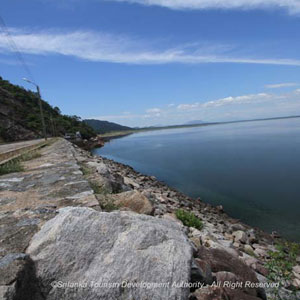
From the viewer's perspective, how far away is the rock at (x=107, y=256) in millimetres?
1885

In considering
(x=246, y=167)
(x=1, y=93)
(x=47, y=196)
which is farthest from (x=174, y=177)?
(x=1, y=93)

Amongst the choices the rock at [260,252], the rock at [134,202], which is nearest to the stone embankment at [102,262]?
the rock at [134,202]

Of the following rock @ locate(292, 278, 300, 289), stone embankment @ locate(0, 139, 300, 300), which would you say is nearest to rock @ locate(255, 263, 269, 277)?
rock @ locate(292, 278, 300, 289)

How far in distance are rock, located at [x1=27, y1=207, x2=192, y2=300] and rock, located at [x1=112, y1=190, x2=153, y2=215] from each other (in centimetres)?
152

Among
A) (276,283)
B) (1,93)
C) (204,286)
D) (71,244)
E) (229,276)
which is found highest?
(1,93)

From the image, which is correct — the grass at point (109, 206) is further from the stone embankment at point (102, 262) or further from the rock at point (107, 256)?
the rock at point (107, 256)

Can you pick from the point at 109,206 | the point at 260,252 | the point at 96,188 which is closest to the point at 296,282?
the point at 260,252

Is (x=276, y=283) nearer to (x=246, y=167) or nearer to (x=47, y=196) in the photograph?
(x=47, y=196)

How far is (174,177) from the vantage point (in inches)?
966

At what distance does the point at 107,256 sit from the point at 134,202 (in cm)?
207

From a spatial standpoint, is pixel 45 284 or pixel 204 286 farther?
pixel 204 286

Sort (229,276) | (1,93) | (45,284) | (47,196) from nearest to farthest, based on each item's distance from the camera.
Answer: (45,284), (229,276), (47,196), (1,93)

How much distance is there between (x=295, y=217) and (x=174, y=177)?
→ 43.0ft

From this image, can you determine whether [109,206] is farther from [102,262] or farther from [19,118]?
[19,118]
